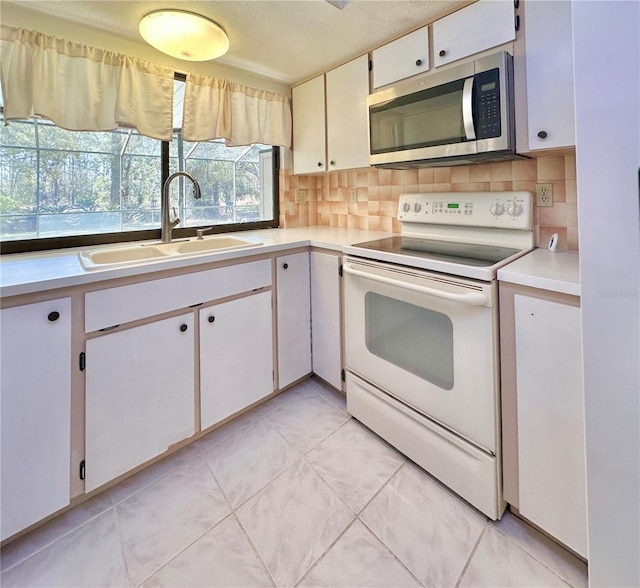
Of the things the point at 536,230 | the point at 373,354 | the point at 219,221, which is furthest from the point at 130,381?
the point at 536,230

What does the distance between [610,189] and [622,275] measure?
18cm

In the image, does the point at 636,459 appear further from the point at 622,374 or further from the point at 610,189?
the point at 610,189

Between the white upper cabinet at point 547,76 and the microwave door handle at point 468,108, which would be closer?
the white upper cabinet at point 547,76

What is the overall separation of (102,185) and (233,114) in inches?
35.4

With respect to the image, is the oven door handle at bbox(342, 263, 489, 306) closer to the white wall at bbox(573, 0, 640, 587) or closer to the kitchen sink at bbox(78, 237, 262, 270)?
the white wall at bbox(573, 0, 640, 587)

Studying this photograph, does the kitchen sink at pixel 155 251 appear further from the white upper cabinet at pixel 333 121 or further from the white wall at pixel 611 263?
the white wall at pixel 611 263

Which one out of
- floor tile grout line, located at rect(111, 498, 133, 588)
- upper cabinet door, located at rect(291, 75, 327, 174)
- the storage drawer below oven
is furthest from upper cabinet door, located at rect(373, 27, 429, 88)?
floor tile grout line, located at rect(111, 498, 133, 588)

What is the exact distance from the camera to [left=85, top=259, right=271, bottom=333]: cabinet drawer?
1281mm

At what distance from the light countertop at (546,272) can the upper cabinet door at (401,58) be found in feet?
3.49

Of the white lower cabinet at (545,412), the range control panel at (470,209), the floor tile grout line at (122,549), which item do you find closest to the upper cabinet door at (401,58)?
the range control panel at (470,209)

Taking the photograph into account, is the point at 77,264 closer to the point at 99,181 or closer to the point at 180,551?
the point at 99,181

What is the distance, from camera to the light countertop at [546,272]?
1.00m

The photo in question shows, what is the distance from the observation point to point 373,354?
1.66 metres

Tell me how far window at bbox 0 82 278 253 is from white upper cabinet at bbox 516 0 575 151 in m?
1.77
